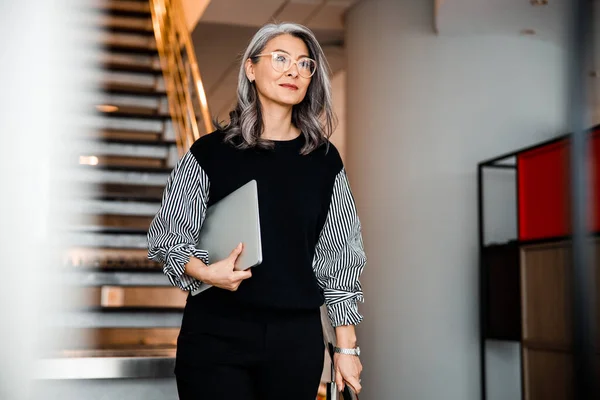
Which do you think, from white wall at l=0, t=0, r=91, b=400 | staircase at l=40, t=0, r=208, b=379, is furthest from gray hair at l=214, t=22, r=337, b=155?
staircase at l=40, t=0, r=208, b=379

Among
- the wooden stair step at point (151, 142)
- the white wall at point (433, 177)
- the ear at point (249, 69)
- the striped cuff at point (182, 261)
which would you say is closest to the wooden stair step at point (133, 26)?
the wooden stair step at point (151, 142)

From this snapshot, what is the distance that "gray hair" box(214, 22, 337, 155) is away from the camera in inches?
66.6

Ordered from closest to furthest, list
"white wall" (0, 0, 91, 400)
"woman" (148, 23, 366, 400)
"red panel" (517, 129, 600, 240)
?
"white wall" (0, 0, 91, 400), "woman" (148, 23, 366, 400), "red panel" (517, 129, 600, 240)

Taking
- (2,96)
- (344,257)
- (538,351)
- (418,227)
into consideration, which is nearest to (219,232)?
(344,257)

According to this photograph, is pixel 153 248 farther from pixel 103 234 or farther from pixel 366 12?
pixel 366 12

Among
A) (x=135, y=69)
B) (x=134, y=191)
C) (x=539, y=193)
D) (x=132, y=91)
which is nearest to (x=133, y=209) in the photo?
(x=134, y=191)

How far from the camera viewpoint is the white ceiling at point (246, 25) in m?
6.22

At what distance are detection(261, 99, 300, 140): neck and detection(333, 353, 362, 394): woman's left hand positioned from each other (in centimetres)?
49

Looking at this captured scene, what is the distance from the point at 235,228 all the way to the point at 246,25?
560 cm

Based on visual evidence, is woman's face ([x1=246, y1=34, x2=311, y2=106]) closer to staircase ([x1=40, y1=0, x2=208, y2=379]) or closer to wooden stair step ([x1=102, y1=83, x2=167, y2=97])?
staircase ([x1=40, y1=0, x2=208, y2=379])

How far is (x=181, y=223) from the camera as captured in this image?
→ 161 cm

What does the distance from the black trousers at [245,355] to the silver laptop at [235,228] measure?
8cm

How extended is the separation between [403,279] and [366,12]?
199 centimetres

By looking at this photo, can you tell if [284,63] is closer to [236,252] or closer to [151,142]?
[236,252]
